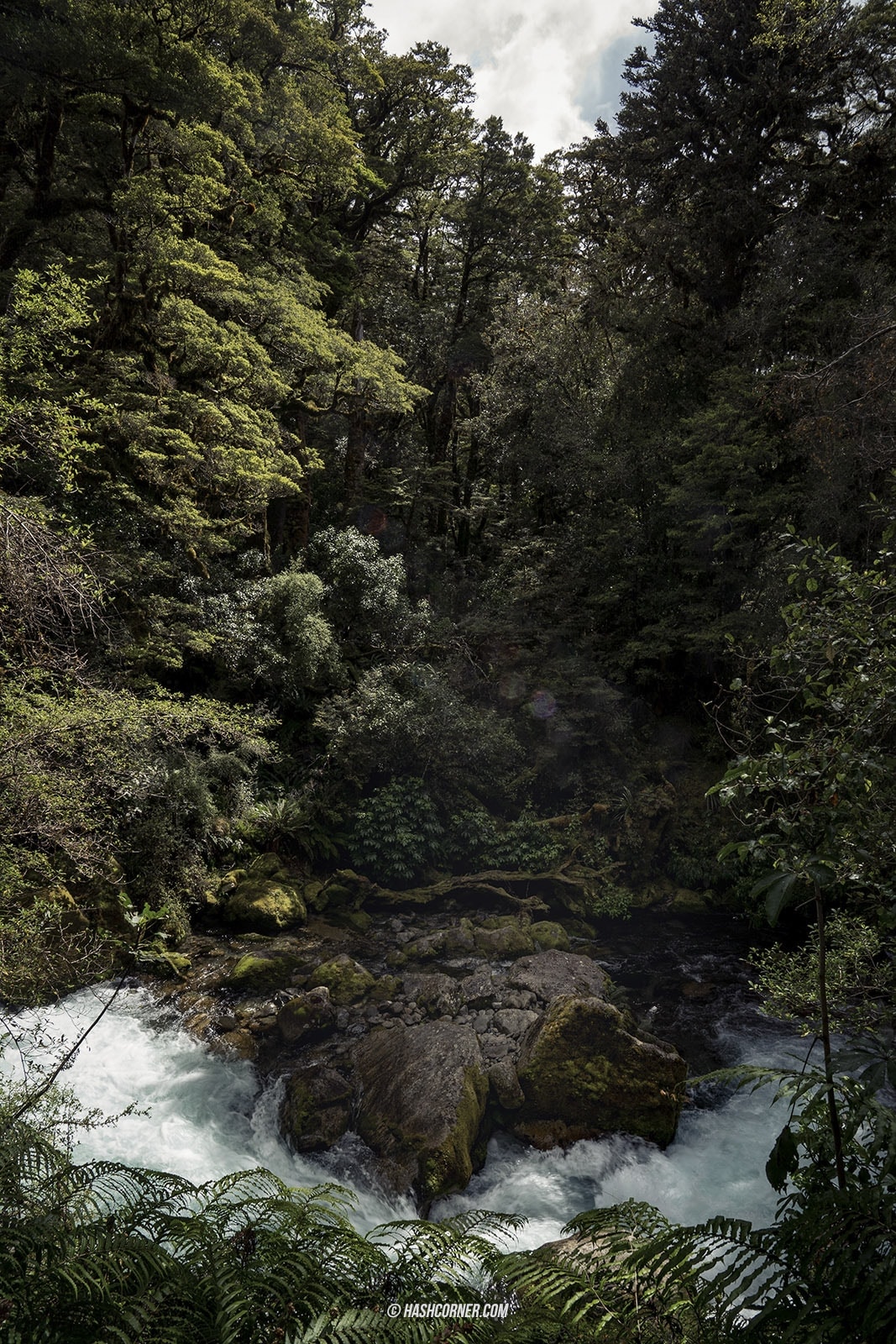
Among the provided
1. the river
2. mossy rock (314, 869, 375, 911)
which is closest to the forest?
mossy rock (314, 869, 375, 911)

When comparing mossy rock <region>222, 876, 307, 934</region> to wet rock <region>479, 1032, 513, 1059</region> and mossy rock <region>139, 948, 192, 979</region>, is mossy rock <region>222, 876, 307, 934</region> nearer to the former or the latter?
mossy rock <region>139, 948, 192, 979</region>

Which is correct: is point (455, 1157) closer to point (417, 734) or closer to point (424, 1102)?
point (424, 1102)

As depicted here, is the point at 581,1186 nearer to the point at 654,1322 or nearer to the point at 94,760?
the point at 654,1322

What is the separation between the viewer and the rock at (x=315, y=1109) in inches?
269

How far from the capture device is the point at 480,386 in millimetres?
16453

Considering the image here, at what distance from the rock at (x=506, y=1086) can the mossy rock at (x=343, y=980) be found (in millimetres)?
2199

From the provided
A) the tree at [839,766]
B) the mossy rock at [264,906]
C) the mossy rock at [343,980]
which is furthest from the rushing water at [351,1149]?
the tree at [839,766]

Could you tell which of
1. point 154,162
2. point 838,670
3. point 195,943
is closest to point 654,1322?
point 838,670

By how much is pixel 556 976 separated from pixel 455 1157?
3.04 meters

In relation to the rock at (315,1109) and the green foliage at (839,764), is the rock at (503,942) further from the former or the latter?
the green foliage at (839,764)

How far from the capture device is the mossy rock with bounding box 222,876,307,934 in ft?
33.6

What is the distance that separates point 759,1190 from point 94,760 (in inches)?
288

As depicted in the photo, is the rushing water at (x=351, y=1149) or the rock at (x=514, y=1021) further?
the rock at (x=514, y=1021)

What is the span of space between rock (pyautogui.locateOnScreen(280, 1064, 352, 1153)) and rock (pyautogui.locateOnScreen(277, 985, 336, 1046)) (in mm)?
674
